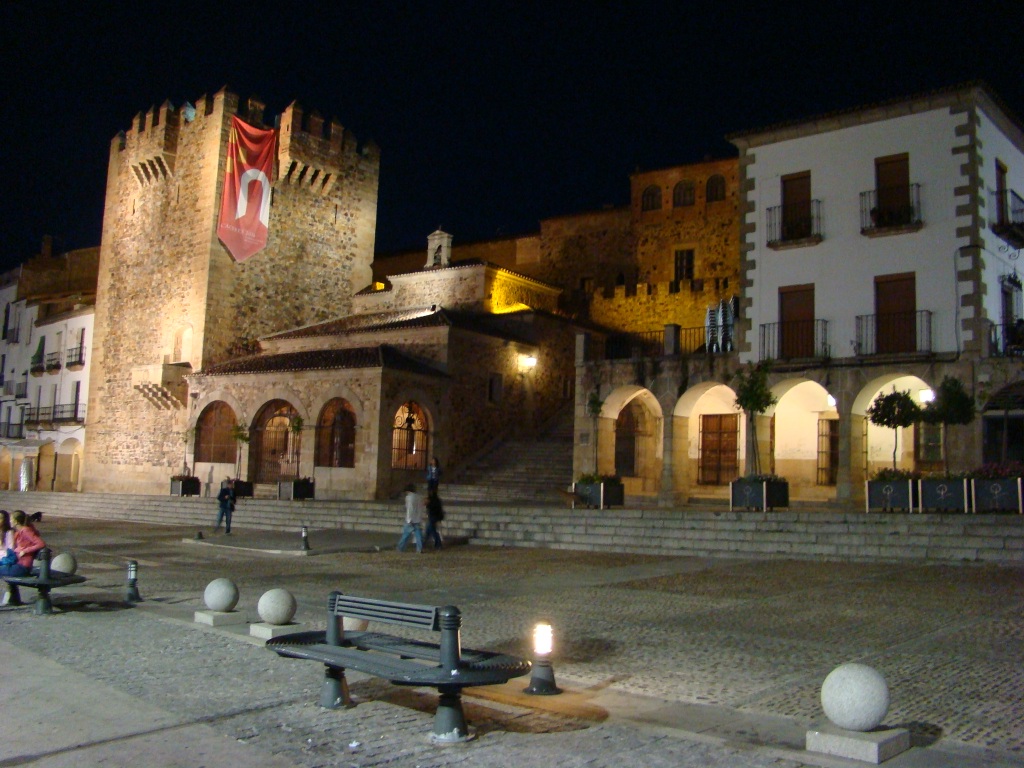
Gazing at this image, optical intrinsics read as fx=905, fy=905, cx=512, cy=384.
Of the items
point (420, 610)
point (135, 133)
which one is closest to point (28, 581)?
point (420, 610)

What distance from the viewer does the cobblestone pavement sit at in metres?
4.95

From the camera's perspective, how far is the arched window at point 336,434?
28.2 m

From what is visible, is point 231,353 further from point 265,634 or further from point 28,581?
point 265,634

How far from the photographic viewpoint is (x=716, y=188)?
34.7 meters

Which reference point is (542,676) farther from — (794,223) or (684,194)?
(684,194)

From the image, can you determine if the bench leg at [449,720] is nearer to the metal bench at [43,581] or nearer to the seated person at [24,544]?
the metal bench at [43,581]

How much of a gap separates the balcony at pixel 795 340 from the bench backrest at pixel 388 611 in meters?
17.0

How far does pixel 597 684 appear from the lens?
20.8ft

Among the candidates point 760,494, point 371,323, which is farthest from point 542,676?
point 371,323

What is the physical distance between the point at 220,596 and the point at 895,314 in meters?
16.4

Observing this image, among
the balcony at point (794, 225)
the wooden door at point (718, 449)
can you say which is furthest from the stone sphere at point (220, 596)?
the wooden door at point (718, 449)

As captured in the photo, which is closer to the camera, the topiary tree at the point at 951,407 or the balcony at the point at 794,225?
the topiary tree at the point at 951,407

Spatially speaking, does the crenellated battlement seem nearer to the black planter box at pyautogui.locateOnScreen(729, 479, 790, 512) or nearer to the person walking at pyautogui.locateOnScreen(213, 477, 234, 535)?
the person walking at pyautogui.locateOnScreen(213, 477, 234, 535)

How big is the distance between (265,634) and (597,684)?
3040 millimetres
